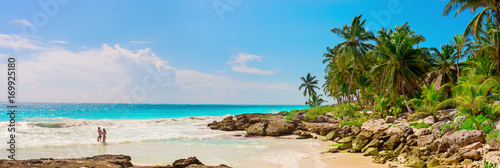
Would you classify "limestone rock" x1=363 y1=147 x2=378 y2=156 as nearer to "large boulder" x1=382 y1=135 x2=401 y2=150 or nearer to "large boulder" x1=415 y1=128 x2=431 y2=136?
"large boulder" x1=382 y1=135 x2=401 y2=150

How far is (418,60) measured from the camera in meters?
21.2

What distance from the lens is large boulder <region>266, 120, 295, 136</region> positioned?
72.9ft

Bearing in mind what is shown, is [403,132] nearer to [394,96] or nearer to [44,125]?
[394,96]

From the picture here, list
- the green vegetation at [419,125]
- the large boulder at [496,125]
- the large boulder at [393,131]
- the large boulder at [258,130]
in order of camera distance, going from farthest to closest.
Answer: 1. the large boulder at [258,130]
2. the large boulder at [393,131]
3. the green vegetation at [419,125]
4. the large boulder at [496,125]

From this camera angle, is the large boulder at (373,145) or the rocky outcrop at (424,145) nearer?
the rocky outcrop at (424,145)

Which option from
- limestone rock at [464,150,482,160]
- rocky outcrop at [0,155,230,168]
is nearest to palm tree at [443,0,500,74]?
limestone rock at [464,150,482,160]

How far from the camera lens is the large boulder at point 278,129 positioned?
2222cm

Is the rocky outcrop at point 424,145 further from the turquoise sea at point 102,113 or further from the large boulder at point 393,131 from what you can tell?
the turquoise sea at point 102,113

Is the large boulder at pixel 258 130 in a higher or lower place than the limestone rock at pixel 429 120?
lower

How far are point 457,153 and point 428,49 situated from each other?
19.4 m

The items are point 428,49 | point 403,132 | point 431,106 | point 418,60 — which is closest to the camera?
point 403,132

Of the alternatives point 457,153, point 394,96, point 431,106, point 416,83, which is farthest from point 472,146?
point 416,83

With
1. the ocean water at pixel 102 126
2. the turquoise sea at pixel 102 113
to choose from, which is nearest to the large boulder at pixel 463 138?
the ocean water at pixel 102 126

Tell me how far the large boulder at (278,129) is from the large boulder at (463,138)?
1254 cm
